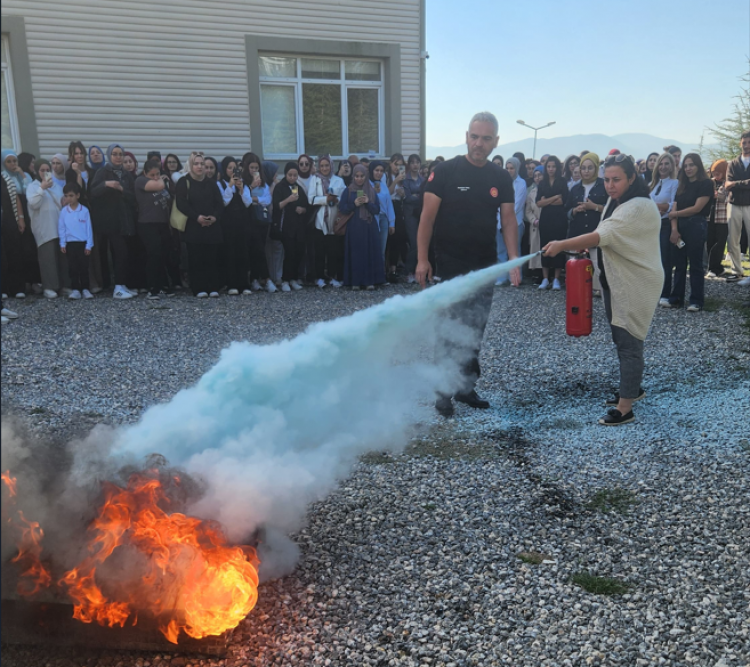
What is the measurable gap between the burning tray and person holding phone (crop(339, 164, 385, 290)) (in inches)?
380

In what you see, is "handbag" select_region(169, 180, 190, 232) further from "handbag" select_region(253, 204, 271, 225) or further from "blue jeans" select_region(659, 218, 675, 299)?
"blue jeans" select_region(659, 218, 675, 299)

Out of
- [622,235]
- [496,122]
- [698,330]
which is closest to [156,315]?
[496,122]

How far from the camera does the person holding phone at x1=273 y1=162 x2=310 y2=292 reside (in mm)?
11891

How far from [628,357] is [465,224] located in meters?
1.80

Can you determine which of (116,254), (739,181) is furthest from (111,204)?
(739,181)

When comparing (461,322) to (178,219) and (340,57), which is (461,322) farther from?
(340,57)

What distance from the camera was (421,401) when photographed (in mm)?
6242

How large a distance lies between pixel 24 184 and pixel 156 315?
3.27m

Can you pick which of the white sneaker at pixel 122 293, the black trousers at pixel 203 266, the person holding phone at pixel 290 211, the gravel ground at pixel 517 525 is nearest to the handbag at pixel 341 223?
the person holding phone at pixel 290 211

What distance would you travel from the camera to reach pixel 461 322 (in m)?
5.82

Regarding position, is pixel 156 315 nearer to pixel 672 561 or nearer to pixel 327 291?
pixel 327 291

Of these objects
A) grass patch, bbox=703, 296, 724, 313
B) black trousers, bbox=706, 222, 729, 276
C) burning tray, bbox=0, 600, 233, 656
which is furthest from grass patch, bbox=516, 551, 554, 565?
black trousers, bbox=706, 222, 729, 276

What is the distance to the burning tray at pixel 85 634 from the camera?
2807 mm

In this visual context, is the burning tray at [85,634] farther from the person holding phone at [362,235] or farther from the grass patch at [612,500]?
the person holding phone at [362,235]
